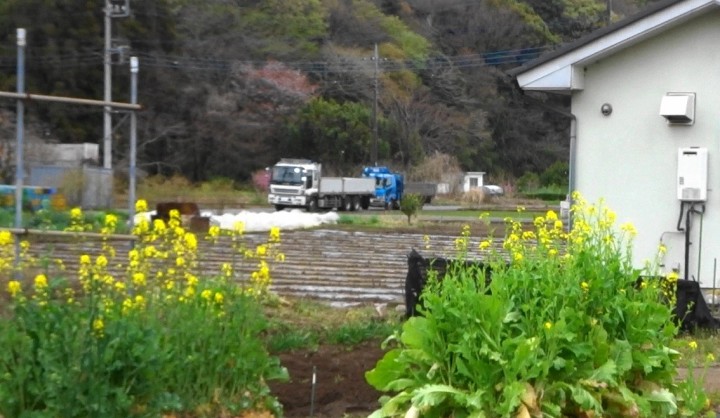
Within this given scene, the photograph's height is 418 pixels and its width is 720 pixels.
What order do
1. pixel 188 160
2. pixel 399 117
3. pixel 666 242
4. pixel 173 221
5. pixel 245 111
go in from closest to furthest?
1. pixel 173 221
2. pixel 666 242
3. pixel 188 160
4. pixel 245 111
5. pixel 399 117

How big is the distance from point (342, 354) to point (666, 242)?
5.68 metres

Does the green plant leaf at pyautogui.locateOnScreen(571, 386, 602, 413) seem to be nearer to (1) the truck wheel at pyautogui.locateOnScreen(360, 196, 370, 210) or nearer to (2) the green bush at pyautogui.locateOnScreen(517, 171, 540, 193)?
(1) the truck wheel at pyautogui.locateOnScreen(360, 196, 370, 210)

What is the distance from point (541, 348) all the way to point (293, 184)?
45.7 meters

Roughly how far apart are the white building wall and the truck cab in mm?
38066

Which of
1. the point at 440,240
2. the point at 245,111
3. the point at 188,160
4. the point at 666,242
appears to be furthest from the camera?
the point at 245,111

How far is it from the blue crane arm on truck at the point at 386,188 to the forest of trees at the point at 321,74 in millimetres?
4952

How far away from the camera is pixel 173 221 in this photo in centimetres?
750

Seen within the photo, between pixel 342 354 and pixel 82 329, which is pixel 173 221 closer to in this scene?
pixel 82 329

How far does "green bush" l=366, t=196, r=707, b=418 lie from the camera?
700cm

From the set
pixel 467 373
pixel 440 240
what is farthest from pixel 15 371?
pixel 440 240

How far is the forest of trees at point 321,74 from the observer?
164 feet

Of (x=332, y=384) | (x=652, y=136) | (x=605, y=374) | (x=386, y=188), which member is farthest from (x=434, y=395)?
(x=386, y=188)

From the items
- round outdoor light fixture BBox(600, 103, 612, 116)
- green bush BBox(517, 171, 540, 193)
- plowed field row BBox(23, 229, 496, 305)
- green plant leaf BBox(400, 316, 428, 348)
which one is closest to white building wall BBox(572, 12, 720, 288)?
round outdoor light fixture BBox(600, 103, 612, 116)

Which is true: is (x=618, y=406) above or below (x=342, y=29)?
below
